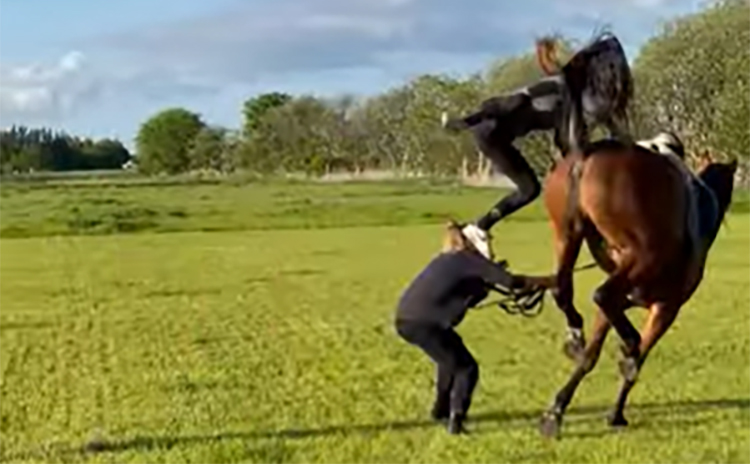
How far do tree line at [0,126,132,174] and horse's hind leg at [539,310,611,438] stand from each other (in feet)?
171

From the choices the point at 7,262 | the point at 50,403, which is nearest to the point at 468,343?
the point at 50,403

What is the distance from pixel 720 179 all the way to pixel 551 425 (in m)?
1.58

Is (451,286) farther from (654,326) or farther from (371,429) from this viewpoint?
(371,429)

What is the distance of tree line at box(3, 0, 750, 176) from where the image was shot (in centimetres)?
3938

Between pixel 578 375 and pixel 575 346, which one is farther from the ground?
pixel 575 346

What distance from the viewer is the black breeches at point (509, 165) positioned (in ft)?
19.6

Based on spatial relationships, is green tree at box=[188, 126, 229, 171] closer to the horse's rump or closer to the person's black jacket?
the person's black jacket

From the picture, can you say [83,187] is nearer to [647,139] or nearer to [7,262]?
[7,262]

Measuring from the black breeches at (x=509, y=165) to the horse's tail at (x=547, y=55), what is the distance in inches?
16.0

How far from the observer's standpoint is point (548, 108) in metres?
6.16

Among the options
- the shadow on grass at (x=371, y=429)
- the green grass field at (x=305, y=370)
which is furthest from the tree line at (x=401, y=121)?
the shadow on grass at (x=371, y=429)

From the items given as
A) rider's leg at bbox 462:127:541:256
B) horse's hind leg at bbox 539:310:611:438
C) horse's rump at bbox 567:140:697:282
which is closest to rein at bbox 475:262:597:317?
horse's rump at bbox 567:140:697:282

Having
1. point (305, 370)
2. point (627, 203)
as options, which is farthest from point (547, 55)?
point (305, 370)

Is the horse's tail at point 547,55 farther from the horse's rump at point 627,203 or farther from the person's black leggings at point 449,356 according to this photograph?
the person's black leggings at point 449,356
